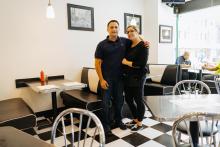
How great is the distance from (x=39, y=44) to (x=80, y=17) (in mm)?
1040

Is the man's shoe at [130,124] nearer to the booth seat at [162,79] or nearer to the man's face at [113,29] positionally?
the booth seat at [162,79]

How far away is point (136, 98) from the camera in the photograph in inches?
112

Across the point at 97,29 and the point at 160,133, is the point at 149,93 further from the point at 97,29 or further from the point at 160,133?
the point at 97,29

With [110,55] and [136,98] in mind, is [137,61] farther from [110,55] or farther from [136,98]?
[136,98]

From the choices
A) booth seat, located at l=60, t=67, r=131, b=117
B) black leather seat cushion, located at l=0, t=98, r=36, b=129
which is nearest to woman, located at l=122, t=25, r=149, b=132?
booth seat, located at l=60, t=67, r=131, b=117

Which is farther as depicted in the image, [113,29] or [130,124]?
[130,124]

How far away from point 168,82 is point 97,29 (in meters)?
1.97

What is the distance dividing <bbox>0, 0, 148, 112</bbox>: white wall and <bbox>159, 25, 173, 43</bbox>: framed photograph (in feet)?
5.55

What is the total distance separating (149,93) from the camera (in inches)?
165

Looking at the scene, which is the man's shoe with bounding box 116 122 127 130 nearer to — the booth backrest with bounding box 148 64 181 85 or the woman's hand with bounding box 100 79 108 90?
the woman's hand with bounding box 100 79 108 90

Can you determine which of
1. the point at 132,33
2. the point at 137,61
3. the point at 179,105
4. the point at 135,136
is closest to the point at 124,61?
the point at 137,61

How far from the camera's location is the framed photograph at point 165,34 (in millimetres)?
5266

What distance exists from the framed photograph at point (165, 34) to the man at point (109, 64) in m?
2.79

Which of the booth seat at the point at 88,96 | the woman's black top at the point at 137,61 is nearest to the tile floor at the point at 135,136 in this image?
the booth seat at the point at 88,96
